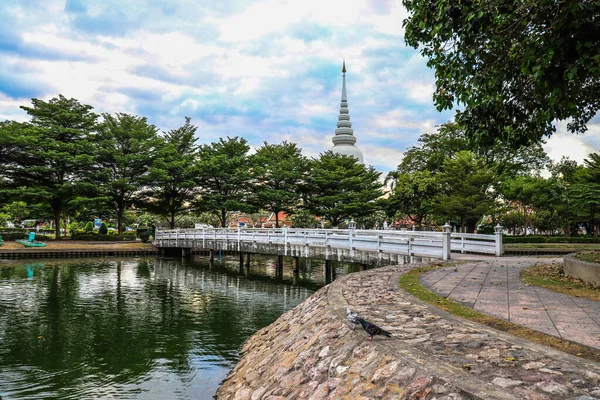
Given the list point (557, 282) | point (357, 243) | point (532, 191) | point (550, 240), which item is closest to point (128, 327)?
point (357, 243)

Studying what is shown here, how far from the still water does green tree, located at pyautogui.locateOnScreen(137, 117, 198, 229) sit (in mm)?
18197

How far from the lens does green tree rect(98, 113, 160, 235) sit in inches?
1599

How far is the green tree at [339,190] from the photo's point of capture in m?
40.8

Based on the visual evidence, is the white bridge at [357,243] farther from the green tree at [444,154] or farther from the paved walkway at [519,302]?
the green tree at [444,154]

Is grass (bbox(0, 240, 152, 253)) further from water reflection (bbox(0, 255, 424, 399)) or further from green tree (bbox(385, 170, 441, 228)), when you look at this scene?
green tree (bbox(385, 170, 441, 228))

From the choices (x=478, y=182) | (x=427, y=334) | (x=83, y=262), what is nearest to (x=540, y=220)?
(x=478, y=182)

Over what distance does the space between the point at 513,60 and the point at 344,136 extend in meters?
62.4

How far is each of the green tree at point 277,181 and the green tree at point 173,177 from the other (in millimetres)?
6284

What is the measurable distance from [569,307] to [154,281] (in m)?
19.5

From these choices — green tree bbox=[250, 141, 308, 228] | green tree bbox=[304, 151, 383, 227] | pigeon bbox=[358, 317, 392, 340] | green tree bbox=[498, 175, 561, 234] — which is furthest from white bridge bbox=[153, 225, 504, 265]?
green tree bbox=[498, 175, 561, 234]

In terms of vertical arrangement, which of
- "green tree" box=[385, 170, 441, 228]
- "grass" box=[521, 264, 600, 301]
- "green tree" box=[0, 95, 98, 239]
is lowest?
"grass" box=[521, 264, 600, 301]

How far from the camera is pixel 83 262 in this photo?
3000cm

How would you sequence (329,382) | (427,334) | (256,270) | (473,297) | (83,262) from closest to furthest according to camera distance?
(329,382)
(427,334)
(473,297)
(256,270)
(83,262)

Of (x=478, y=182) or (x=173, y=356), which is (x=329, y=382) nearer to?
(x=173, y=356)
